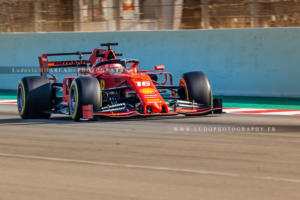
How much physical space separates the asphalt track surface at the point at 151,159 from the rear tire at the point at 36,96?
2.20 feet

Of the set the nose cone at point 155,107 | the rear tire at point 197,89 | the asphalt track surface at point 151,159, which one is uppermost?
the rear tire at point 197,89

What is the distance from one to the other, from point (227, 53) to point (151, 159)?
887 centimetres

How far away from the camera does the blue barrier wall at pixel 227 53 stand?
14.8 meters

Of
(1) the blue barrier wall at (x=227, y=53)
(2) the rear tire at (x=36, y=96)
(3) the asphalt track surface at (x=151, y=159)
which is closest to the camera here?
(3) the asphalt track surface at (x=151, y=159)

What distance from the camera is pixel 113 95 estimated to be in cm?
1133

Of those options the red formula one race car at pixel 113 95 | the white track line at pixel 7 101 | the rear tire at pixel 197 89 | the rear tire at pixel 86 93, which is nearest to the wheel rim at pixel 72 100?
the red formula one race car at pixel 113 95

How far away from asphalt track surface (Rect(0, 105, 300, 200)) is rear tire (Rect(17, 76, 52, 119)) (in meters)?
0.67

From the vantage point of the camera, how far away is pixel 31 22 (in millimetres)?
19453

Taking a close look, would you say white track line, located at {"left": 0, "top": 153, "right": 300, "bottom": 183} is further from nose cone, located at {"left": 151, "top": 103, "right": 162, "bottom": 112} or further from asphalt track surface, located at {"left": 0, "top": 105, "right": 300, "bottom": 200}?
nose cone, located at {"left": 151, "top": 103, "right": 162, "bottom": 112}

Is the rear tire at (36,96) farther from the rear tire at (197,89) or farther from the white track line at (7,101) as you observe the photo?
the white track line at (7,101)

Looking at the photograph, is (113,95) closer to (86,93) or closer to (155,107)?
(86,93)

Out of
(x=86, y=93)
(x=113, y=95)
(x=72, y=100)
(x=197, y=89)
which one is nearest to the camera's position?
(x=86, y=93)

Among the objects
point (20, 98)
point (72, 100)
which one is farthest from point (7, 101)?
point (72, 100)

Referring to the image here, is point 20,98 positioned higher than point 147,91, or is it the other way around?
point 147,91
